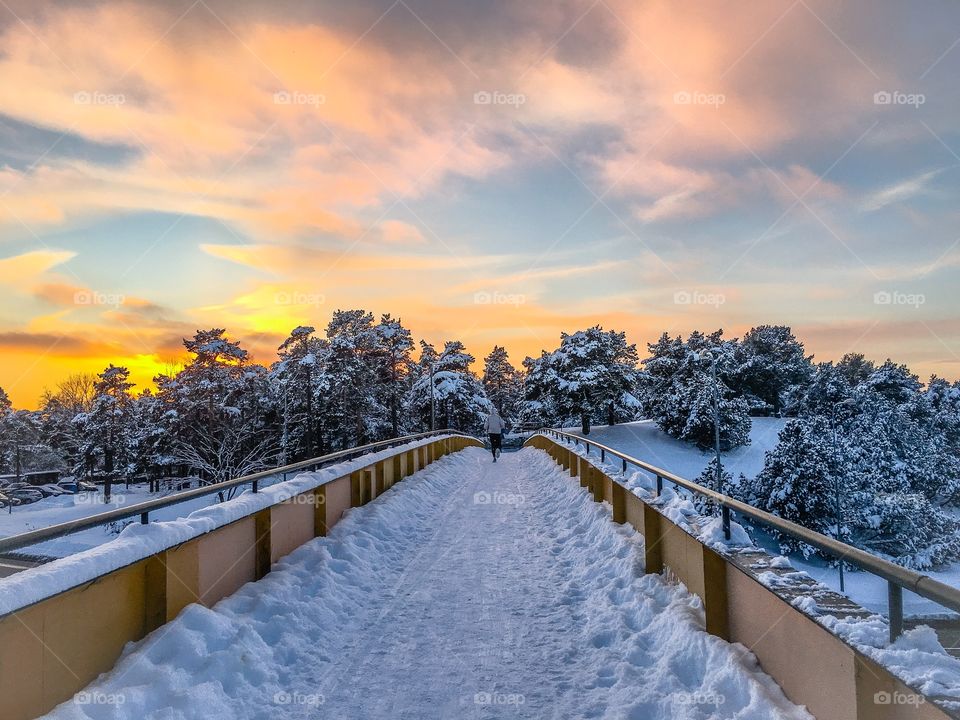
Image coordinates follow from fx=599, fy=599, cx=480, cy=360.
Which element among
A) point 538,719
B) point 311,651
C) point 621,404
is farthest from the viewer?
point 621,404

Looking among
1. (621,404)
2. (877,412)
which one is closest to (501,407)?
(621,404)

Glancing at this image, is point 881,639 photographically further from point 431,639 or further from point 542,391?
point 542,391

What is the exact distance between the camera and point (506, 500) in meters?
14.2

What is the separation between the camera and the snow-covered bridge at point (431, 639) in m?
3.56

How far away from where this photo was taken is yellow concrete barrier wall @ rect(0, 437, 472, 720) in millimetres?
3219

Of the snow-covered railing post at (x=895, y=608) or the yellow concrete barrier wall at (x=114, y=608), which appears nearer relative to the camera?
the snow-covered railing post at (x=895, y=608)

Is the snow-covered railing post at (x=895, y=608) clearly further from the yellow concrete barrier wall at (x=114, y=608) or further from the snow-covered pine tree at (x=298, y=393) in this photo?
the snow-covered pine tree at (x=298, y=393)

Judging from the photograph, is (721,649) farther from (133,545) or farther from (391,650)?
(133,545)

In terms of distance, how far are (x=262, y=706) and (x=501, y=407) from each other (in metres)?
117

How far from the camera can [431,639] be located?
5395 mm

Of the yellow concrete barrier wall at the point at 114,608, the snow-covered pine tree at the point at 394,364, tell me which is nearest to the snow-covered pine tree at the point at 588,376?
the snow-covered pine tree at the point at 394,364

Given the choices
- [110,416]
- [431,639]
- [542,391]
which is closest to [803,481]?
[542,391]

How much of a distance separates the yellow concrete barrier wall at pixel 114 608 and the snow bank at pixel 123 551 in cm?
8

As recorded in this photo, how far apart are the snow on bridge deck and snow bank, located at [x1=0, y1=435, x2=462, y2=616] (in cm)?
65
